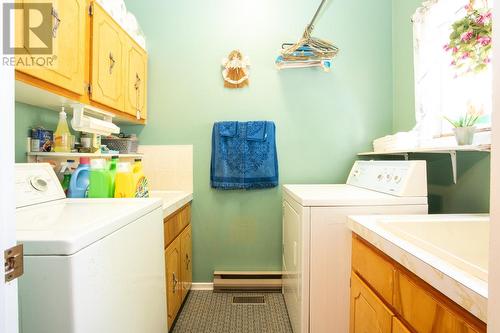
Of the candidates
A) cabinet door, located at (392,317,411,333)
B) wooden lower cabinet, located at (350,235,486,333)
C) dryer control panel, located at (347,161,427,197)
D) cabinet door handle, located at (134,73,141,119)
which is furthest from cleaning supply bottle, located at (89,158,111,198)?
dryer control panel, located at (347,161,427,197)

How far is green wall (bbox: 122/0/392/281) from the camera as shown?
2.28m

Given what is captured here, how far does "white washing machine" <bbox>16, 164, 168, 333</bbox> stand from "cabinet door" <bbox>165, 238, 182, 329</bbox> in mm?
287

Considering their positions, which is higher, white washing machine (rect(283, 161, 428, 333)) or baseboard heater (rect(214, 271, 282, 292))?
white washing machine (rect(283, 161, 428, 333))

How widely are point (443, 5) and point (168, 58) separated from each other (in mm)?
2120

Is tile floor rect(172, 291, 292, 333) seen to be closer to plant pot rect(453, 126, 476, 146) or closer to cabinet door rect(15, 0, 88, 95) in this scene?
plant pot rect(453, 126, 476, 146)

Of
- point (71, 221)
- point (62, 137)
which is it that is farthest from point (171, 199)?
point (71, 221)

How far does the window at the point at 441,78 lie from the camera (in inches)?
56.5

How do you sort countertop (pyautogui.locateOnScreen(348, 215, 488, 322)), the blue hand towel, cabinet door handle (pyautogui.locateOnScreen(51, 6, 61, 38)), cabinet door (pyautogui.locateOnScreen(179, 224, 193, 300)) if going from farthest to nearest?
the blue hand towel < cabinet door (pyautogui.locateOnScreen(179, 224, 193, 300)) < cabinet door handle (pyautogui.locateOnScreen(51, 6, 61, 38)) < countertop (pyautogui.locateOnScreen(348, 215, 488, 322))

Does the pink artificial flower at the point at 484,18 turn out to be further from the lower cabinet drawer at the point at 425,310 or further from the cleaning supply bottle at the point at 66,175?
the cleaning supply bottle at the point at 66,175

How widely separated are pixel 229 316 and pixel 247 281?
38 centimetres

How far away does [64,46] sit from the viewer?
4.07 ft

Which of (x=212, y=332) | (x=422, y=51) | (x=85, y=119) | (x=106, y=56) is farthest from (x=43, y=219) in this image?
(x=422, y=51)

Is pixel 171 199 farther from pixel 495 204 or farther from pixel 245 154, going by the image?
pixel 495 204

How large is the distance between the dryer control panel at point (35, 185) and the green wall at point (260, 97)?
3.46ft
